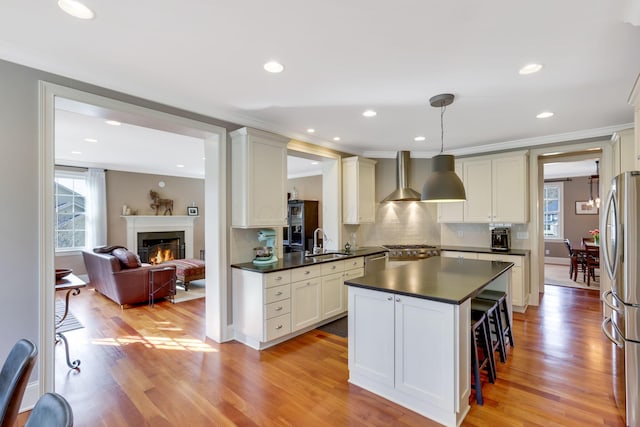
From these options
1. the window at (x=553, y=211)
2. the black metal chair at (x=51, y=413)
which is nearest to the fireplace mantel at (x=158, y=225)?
the black metal chair at (x=51, y=413)

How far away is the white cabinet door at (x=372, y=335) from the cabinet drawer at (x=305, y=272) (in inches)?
42.3

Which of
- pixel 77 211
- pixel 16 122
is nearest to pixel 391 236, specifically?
pixel 16 122

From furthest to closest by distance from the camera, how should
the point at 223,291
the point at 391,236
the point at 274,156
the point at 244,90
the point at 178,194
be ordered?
the point at 178,194
the point at 391,236
the point at 274,156
the point at 223,291
the point at 244,90

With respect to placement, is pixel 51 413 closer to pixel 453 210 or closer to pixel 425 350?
pixel 425 350

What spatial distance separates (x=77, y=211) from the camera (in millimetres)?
6855

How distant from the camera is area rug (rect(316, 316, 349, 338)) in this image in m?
3.79

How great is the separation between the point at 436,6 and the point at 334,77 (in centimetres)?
104

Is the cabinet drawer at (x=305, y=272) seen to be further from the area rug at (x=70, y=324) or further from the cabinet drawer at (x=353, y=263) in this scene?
the area rug at (x=70, y=324)

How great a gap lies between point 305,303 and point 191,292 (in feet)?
10.3

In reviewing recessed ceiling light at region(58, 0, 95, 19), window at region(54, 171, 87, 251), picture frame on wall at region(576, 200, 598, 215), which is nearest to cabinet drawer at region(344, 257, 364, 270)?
recessed ceiling light at region(58, 0, 95, 19)

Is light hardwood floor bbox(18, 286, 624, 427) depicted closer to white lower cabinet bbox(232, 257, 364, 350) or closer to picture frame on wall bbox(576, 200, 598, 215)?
white lower cabinet bbox(232, 257, 364, 350)

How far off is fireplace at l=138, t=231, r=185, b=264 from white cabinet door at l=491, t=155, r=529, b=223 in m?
7.34

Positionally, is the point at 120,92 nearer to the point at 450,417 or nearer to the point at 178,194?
the point at 450,417

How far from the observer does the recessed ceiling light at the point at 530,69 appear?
2397mm
